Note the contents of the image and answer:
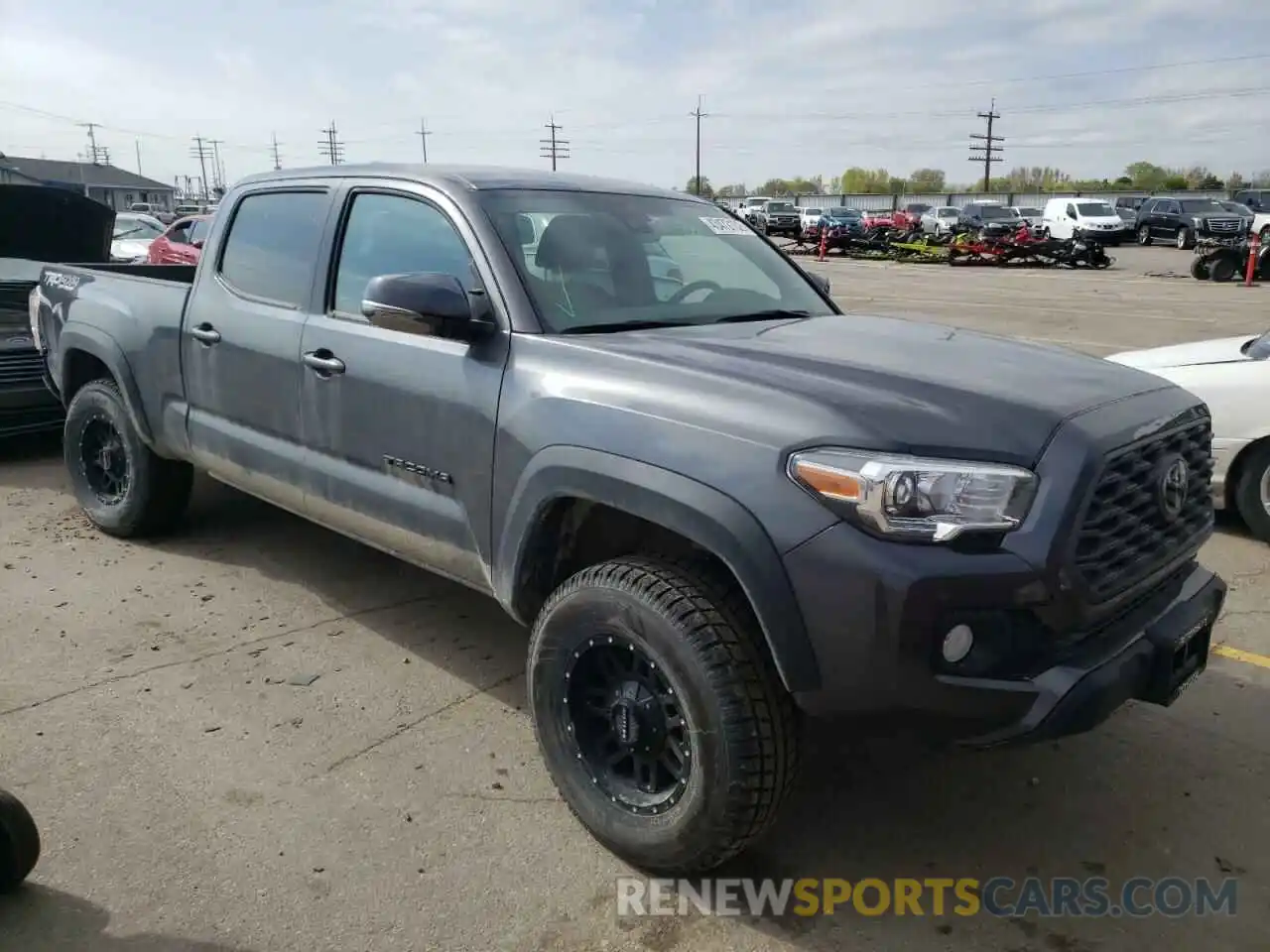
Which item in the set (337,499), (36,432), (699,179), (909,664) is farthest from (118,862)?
(699,179)

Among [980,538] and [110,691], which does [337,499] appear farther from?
[980,538]

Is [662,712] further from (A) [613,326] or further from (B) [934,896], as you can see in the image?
(A) [613,326]

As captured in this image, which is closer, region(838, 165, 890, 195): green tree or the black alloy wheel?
the black alloy wheel

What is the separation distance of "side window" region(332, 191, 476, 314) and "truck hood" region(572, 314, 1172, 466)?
2.35ft

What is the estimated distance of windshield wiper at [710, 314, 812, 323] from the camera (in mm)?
3588

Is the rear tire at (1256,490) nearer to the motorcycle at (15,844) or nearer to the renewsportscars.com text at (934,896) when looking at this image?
the renewsportscars.com text at (934,896)

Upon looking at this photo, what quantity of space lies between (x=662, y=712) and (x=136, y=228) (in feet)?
61.2

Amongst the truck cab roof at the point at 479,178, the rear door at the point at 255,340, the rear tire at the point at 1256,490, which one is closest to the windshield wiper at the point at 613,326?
the truck cab roof at the point at 479,178

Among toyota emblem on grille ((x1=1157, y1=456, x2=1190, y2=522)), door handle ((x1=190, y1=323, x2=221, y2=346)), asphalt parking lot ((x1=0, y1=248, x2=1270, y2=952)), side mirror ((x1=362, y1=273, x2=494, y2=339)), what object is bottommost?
asphalt parking lot ((x1=0, y1=248, x2=1270, y2=952))

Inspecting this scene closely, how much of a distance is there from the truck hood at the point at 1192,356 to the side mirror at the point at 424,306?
409 centimetres

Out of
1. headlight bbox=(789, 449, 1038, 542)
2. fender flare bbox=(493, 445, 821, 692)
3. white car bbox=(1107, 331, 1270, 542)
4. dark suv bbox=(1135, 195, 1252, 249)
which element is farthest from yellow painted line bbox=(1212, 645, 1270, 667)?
dark suv bbox=(1135, 195, 1252, 249)

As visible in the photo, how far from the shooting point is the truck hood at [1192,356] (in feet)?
19.0

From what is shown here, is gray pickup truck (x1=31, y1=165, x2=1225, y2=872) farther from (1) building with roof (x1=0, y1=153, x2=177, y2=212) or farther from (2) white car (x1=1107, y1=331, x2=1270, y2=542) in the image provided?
(1) building with roof (x1=0, y1=153, x2=177, y2=212)

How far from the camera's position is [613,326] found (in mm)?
3270
